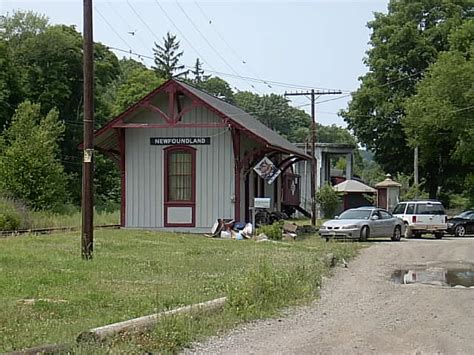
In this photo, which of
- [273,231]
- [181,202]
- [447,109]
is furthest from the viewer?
[447,109]

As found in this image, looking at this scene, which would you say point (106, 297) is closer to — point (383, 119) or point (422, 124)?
point (422, 124)

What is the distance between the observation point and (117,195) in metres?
64.7

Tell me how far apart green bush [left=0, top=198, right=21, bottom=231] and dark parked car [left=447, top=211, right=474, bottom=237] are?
21.9 m

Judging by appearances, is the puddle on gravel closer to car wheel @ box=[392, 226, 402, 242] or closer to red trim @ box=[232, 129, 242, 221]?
car wheel @ box=[392, 226, 402, 242]

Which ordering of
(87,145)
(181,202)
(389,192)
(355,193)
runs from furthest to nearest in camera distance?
(355,193), (389,192), (181,202), (87,145)

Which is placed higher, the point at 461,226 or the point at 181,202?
the point at 181,202

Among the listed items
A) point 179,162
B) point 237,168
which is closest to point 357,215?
point 237,168

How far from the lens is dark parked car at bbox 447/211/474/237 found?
39156 millimetres

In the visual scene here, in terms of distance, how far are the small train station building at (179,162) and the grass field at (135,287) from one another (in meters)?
8.20

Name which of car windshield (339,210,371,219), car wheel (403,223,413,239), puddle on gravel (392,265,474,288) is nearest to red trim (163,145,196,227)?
car windshield (339,210,371,219)

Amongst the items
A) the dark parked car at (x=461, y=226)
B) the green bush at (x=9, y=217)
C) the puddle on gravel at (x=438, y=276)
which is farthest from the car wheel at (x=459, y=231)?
the green bush at (x=9, y=217)

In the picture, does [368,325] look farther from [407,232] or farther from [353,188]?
[353,188]

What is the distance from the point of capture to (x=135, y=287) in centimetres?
1339

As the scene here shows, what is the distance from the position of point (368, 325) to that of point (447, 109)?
121 feet
